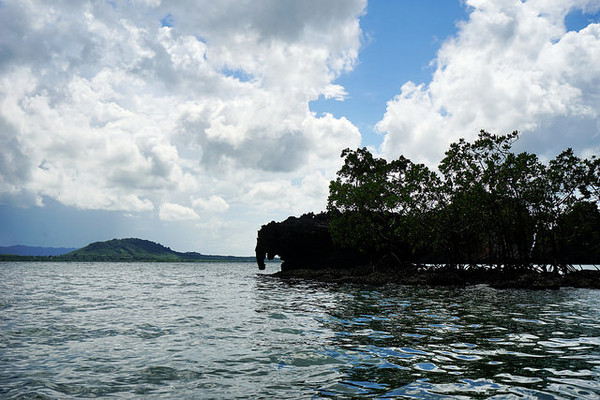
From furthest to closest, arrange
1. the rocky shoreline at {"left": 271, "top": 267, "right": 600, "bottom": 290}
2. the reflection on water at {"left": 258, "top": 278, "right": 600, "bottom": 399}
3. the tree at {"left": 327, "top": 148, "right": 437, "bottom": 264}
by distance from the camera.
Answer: the tree at {"left": 327, "top": 148, "right": 437, "bottom": 264}, the rocky shoreline at {"left": 271, "top": 267, "right": 600, "bottom": 290}, the reflection on water at {"left": 258, "top": 278, "right": 600, "bottom": 399}

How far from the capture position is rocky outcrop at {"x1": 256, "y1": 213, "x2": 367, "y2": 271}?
64312 millimetres

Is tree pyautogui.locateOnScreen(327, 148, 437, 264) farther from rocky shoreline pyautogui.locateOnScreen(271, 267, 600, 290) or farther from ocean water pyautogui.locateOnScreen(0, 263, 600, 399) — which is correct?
ocean water pyautogui.locateOnScreen(0, 263, 600, 399)

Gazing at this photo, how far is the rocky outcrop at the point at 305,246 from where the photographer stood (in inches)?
2532

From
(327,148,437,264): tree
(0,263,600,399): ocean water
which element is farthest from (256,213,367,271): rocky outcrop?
(0,263,600,399): ocean water

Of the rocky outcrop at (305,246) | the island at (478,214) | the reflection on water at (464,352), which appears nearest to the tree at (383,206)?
the island at (478,214)

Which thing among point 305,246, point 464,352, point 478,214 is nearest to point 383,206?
point 478,214

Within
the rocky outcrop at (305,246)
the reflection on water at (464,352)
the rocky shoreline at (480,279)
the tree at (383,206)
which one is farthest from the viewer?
A: the rocky outcrop at (305,246)

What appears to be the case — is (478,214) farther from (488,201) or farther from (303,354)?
(303,354)

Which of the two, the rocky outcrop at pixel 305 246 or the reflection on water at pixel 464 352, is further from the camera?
the rocky outcrop at pixel 305 246

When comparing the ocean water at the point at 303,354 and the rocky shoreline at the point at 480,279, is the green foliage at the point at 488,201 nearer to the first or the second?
the rocky shoreline at the point at 480,279

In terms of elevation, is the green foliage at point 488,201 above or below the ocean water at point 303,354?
above

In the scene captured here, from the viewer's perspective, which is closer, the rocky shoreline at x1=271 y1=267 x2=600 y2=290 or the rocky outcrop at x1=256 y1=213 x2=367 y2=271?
the rocky shoreline at x1=271 y1=267 x2=600 y2=290

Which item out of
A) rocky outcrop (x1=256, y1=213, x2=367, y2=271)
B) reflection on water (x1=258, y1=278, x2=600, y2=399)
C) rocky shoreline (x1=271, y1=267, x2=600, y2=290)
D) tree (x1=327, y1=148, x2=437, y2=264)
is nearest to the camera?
reflection on water (x1=258, y1=278, x2=600, y2=399)

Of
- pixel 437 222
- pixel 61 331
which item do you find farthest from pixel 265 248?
pixel 61 331
